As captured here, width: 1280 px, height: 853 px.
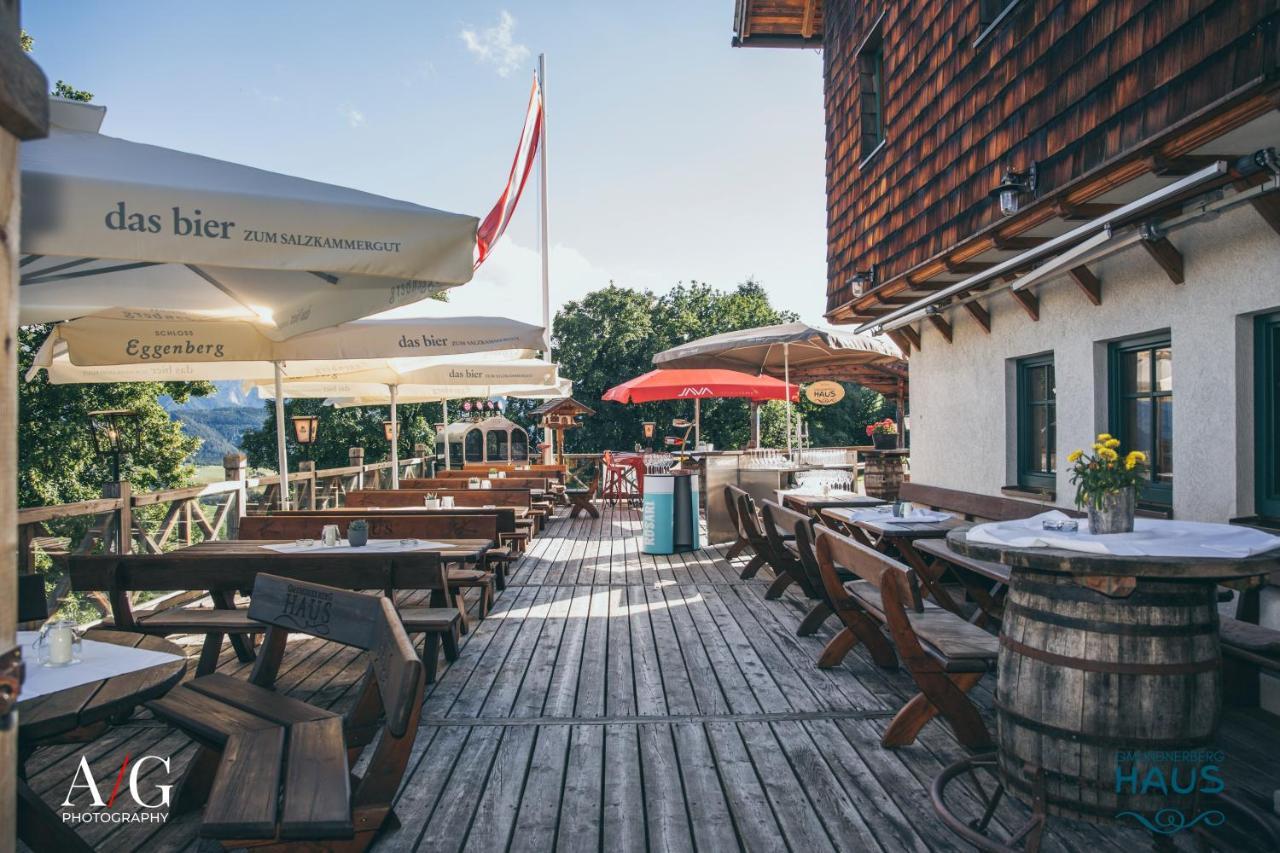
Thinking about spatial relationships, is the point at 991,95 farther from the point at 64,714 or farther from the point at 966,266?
the point at 64,714

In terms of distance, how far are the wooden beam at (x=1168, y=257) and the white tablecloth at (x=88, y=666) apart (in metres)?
5.04

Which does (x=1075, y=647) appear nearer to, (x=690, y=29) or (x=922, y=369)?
(x=922, y=369)

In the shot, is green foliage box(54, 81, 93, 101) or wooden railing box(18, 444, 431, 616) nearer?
wooden railing box(18, 444, 431, 616)

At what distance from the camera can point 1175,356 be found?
4.65 meters

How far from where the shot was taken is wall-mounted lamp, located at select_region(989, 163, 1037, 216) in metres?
5.23

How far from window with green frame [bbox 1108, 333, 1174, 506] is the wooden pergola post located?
16.6 ft

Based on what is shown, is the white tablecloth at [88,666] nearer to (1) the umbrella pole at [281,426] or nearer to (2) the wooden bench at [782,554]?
(1) the umbrella pole at [281,426]

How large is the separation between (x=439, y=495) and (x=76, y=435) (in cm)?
1588

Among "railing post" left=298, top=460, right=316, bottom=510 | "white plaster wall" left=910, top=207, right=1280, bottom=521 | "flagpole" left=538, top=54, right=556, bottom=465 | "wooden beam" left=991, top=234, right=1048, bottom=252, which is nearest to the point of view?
"white plaster wall" left=910, top=207, right=1280, bottom=521

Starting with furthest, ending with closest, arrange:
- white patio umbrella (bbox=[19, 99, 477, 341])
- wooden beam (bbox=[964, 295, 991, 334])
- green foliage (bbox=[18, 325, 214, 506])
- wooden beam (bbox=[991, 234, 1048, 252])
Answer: green foliage (bbox=[18, 325, 214, 506]) → wooden beam (bbox=[964, 295, 991, 334]) → wooden beam (bbox=[991, 234, 1048, 252]) → white patio umbrella (bbox=[19, 99, 477, 341])

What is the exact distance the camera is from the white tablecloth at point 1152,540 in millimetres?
2559

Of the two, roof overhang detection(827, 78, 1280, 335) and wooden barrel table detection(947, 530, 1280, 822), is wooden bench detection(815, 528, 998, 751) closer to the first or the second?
A: wooden barrel table detection(947, 530, 1280, 822)

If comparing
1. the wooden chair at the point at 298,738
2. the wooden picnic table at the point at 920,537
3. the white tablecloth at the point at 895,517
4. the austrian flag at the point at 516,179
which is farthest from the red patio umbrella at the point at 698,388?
the wooden chair at the point at 298,738

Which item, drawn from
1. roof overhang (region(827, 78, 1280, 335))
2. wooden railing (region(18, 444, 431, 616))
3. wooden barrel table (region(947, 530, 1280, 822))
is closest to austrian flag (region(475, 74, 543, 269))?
wooden railing (region(18, 444, 431, 616))
